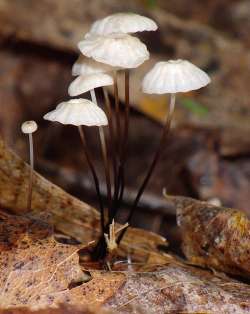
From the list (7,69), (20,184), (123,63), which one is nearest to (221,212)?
(123,63)

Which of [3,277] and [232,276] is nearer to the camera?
[3,277]

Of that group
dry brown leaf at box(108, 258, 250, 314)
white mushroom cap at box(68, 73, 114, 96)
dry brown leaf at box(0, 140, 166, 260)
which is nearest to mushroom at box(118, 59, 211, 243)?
white mushroom cap at box(68, 73, 114, 96)

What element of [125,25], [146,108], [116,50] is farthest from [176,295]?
[146,108]

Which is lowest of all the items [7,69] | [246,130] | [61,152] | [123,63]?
[61,152]

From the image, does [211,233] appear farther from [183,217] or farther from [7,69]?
[7,69]

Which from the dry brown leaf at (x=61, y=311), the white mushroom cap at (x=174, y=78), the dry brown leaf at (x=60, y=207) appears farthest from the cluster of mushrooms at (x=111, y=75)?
the dry brown leaf at (x=61, y=311)

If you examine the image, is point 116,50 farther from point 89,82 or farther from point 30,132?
point 30,132
